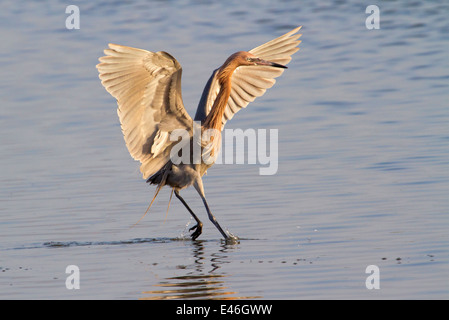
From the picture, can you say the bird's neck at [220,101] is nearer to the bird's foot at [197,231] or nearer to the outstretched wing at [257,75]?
the outstretched wing at [257,75]

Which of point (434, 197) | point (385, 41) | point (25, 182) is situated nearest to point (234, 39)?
point (385, 41)

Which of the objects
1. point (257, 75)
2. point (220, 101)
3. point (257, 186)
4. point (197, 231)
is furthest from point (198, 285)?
point (257, 75)

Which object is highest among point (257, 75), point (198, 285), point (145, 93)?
point (257, 75)

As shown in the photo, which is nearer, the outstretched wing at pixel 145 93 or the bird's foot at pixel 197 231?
the outstretched wing at pixel 145 93

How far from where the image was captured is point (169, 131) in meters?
9.02

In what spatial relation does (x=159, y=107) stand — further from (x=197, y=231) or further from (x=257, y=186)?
(x=257, y=186)

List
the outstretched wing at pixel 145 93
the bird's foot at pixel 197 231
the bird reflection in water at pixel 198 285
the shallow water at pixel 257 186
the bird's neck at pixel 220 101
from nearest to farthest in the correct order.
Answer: the bird reflection in water at pixel 198 285
the shallow water at pixel 257 186
the outstretched wing at pixel 145 93
the bird's foot at pixel 197 231
the bird's neck at pixel 220 101

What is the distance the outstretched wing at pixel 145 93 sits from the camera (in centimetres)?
848

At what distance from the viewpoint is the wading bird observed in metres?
8.55

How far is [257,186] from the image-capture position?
10117mm

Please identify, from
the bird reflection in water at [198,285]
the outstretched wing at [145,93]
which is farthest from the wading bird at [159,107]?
the bird reflection in water at [198,285]

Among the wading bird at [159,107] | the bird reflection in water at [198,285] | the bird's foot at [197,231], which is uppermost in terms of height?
the wading bird at [159,107]

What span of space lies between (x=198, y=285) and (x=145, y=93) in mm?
2356
